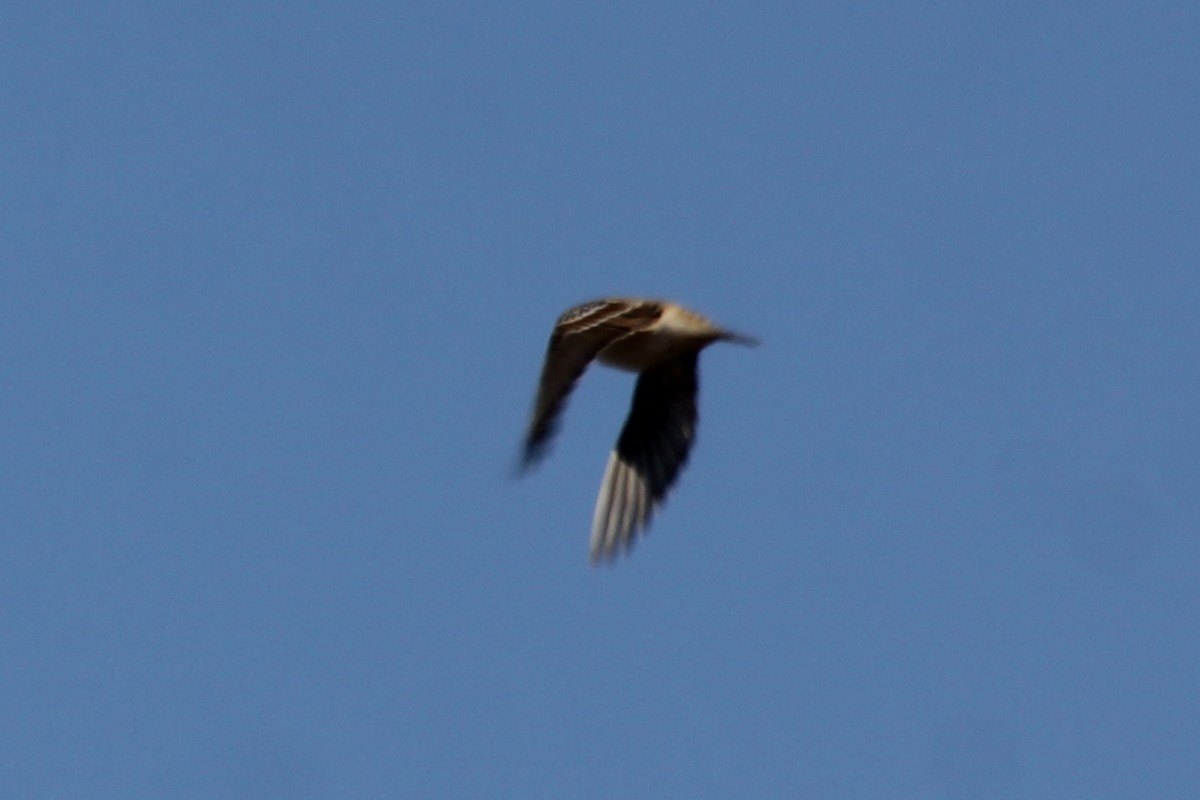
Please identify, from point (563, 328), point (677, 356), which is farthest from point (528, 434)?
point (677, 356)

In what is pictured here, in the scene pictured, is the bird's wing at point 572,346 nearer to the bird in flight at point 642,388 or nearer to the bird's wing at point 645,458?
the bird in flight at point 642,388

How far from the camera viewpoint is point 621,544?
2888cm

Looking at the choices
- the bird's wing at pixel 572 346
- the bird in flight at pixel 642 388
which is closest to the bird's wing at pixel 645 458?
the bird in flight at pixel 642 388

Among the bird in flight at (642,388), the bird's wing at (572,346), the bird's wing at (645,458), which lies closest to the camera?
the bird's wing at (572,346)

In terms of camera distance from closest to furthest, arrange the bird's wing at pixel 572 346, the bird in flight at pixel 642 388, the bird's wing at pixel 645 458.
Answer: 1. the bird's wing at pixel 572 346
2. the bird in flight at pixel 642 388
3. the bird's wing at pixel 645 458

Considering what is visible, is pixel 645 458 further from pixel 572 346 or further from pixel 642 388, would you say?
pixel 572 346

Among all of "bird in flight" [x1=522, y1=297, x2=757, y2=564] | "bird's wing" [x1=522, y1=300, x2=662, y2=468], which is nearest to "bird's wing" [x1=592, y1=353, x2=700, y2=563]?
"bird in flight" [x1=522, y1=297, x2=757, y2=564]

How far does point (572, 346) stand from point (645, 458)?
11.0ft

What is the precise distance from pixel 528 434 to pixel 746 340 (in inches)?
105

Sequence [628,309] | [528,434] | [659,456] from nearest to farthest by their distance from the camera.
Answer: [528,434], [628,309], [659,456]

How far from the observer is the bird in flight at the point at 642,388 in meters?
26.8

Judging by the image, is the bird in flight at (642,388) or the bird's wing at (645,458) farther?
the bird's wing at (645,458)

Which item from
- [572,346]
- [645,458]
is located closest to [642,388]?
[645,458]

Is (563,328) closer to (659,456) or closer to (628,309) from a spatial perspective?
(628,309)
